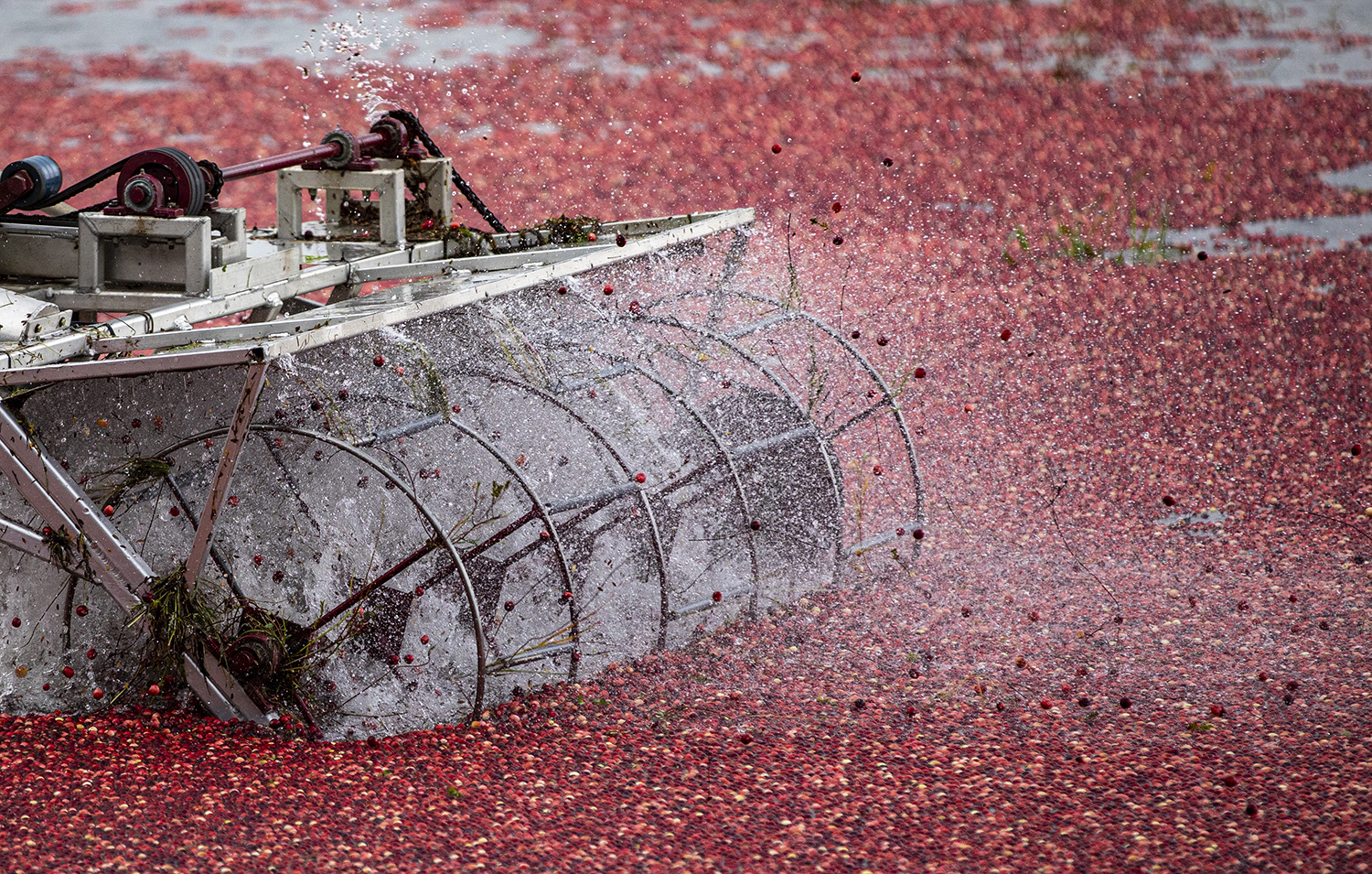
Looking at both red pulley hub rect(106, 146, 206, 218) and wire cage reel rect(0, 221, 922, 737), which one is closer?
wire cage reel rect(0, 221, 922, 737)

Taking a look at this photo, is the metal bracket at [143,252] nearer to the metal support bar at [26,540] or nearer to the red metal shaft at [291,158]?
the red metal shaft at [291,158]

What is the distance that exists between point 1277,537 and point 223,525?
450cm

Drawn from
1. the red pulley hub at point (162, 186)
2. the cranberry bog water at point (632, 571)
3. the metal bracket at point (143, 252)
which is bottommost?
the cranberry bog water at point (632, 571)

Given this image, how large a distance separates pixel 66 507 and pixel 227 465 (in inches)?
24.0

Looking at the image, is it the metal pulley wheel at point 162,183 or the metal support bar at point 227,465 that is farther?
the metal pulley wheel at point 162,183


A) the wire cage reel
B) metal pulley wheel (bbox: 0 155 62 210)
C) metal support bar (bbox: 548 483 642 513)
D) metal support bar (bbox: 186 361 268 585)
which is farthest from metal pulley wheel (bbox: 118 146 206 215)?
metal support bar (bbox: 548 483 642 513)

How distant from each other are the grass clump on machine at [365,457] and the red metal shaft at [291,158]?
20mm

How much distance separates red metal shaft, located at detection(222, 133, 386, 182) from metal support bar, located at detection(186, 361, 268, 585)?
163 cm

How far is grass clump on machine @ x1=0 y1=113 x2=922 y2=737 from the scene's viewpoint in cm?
465

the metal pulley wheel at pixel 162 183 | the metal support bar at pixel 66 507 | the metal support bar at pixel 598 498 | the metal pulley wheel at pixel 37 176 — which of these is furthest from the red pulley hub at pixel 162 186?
the metal support bar at pixel 598 498

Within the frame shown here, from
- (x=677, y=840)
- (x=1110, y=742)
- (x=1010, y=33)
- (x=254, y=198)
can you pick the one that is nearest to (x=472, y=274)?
(x=677, y=840)

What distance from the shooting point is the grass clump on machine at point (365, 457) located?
4.65 metres

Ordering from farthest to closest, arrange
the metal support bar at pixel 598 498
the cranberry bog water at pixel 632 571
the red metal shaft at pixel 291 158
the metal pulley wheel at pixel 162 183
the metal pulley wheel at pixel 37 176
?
the red metal shaft at pixel 291 158
the metal pulley wheel at pixel 37 176
the metal pulley wheel at pixel 162 183
the metal support bar at pixel 598 498
the cranberry bog water at pixel 632 571

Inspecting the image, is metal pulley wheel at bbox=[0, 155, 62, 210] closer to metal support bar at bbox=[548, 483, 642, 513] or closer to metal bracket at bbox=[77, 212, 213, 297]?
metal bracket at bbox=[77, 212, 213, 297]
